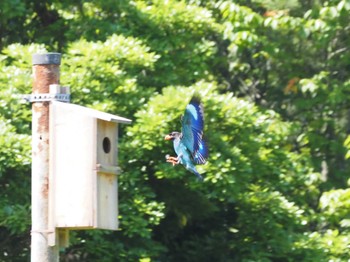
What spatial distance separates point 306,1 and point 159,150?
3.48 meters

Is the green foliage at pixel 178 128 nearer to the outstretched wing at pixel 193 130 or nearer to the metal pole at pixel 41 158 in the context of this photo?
the metal pole at pixel 41 158

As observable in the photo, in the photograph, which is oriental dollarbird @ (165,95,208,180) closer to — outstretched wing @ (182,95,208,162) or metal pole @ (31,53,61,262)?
outstretched wing @ (182,95,208,162)

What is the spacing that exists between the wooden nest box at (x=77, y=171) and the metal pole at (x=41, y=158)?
1.4 inches

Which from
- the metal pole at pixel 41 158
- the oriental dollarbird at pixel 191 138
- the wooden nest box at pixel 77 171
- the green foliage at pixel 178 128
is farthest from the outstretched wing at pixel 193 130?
the green foliage at pixel 178 128

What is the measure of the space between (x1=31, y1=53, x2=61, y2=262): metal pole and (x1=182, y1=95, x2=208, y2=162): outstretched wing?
71 cm

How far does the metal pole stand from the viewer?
612 centimetres

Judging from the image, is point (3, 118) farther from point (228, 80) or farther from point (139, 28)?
point (228, 80)

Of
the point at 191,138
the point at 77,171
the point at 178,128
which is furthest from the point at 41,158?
the point at 178,128

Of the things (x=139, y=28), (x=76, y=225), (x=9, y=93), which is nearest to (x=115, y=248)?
(x=9, y=93)

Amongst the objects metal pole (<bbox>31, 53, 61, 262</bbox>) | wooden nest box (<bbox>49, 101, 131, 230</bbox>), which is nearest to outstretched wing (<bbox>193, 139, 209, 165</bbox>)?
wooden nest box (<bbox>49, 101, 131, 230</bbox>)

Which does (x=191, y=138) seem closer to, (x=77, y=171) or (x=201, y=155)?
(x=201, y=155)

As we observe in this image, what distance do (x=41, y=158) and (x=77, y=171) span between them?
0.20m

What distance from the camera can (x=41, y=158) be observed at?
6.22 meters

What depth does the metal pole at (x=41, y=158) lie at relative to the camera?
612cm
